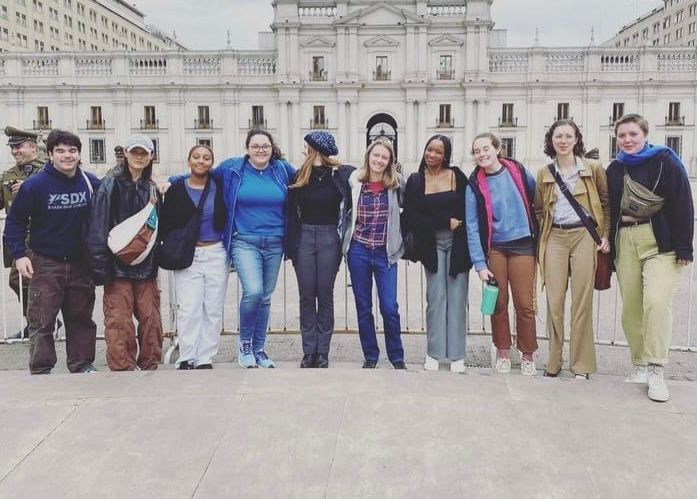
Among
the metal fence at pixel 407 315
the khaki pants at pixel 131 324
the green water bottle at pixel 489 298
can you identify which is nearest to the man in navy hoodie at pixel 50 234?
the khaki pants at pixel 131 324

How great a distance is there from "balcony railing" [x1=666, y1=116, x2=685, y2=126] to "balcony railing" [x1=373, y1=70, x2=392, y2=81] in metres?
18.7

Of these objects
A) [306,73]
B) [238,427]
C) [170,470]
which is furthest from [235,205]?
[306,73]

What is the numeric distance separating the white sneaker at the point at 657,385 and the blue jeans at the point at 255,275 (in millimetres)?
2543

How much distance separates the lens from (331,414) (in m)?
3.37

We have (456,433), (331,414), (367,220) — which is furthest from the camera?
(367,220)

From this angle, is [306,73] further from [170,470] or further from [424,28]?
[170,470]

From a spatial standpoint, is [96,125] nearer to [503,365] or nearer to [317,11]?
[317,11]

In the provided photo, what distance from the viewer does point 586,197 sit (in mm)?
4078

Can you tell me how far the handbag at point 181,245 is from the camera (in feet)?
14.1

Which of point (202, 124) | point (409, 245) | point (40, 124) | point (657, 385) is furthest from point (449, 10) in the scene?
point (657, 385)

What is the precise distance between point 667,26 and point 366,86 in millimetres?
51579

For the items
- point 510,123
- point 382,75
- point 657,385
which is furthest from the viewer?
point 382,75

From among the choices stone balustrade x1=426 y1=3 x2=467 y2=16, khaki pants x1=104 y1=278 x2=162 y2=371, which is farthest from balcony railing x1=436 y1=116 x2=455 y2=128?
khaki pants x1=104 y1=278 x2=162 y2=371

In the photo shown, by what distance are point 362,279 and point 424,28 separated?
4005 cm
